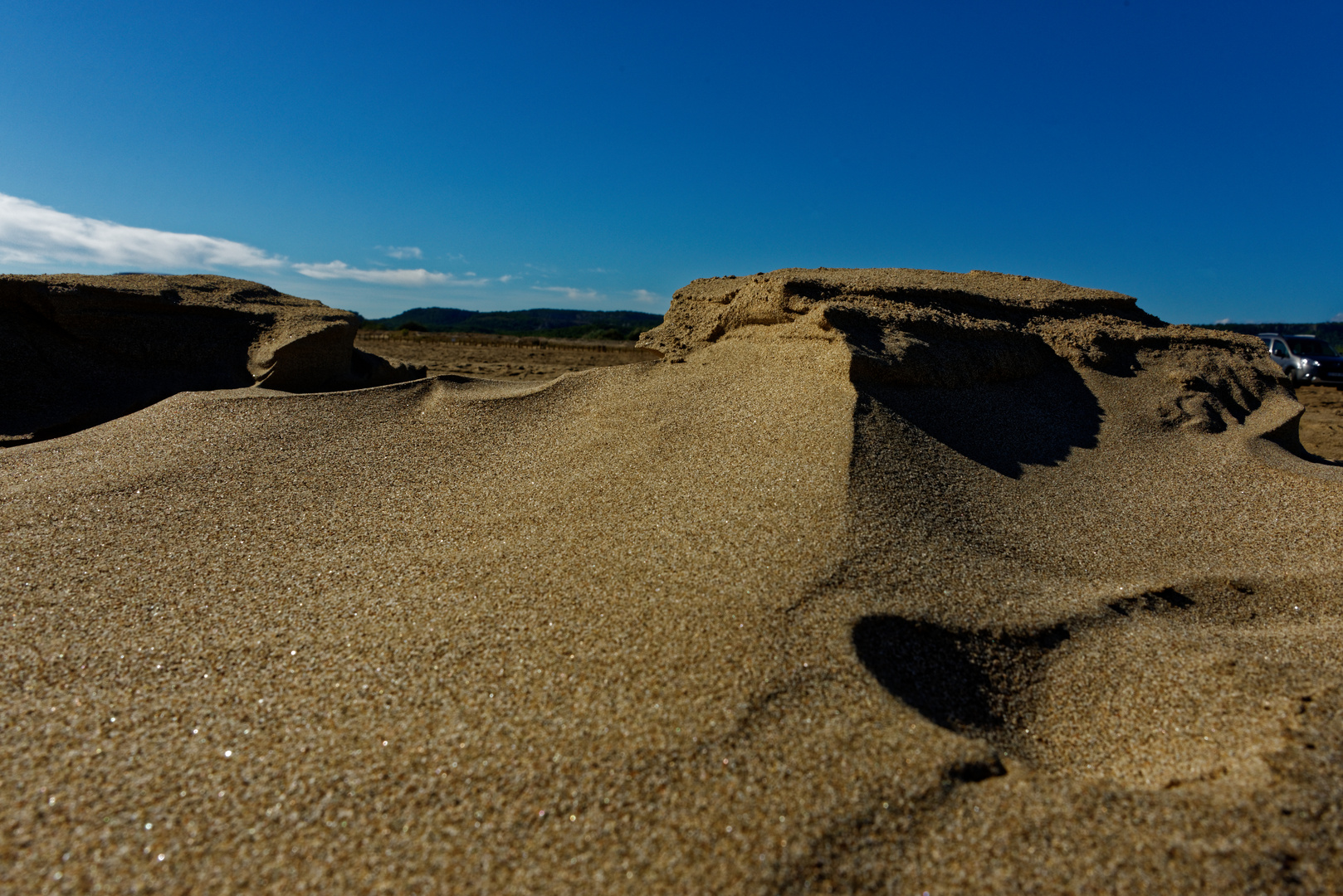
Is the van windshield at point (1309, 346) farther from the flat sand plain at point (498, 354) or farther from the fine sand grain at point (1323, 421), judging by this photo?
the flat sand plain at point (498, 354)

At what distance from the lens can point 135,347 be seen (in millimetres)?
4980

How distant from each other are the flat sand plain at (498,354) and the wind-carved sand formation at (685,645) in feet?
14.7

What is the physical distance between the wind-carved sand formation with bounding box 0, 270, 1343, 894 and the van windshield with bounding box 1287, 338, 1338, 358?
35.4ft

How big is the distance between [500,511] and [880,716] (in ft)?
5.84

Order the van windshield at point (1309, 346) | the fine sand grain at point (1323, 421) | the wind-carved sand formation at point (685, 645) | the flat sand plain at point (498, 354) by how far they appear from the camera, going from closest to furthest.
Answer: the wind-carved sand formation at point (685, 645)
the fine sand grain at point (1323, 421)
the flat sand plain at point (498, 354)
the van windshield at point (1309, 346)

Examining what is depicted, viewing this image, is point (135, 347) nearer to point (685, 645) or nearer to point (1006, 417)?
point (685, 645)

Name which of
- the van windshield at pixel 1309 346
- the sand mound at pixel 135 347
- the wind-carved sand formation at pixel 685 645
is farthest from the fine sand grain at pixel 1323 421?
the sand mound at pixel 135 347

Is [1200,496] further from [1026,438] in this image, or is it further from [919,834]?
[919,834]

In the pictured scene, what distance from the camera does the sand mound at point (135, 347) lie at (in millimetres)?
4605

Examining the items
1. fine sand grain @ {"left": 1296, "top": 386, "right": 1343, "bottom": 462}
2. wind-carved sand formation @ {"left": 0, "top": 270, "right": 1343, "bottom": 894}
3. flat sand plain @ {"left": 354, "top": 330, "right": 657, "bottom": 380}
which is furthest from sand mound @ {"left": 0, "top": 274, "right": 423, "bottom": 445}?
fine sand grain @ {"left": 1296, "top": 386, "right": 1343, "bottom": 462}

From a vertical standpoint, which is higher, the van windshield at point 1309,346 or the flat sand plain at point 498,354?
the van windshield at point 1309,346

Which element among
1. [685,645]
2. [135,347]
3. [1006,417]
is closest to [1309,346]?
[1006,417]

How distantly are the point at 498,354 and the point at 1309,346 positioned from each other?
47.9 feet

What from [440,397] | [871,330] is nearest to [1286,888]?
[871,330]
